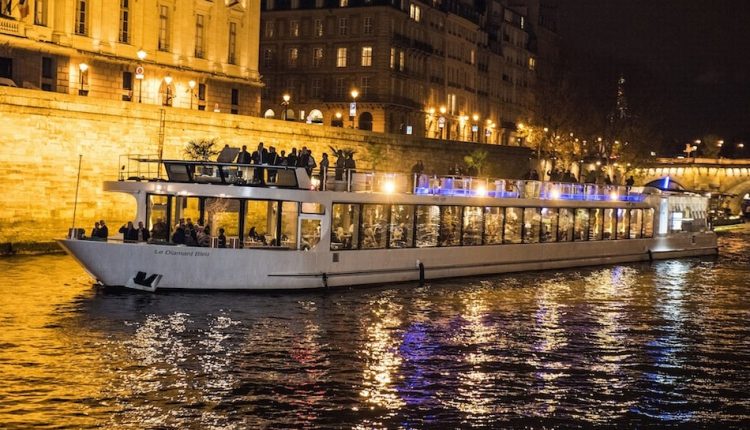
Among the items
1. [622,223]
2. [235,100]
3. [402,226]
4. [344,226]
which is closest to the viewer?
[344,226]

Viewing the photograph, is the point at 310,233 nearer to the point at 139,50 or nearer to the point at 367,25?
the point at 139,50

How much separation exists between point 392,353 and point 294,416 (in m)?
4.33

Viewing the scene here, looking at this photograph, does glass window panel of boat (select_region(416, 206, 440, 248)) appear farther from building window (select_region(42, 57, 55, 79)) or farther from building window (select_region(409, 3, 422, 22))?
building window (select_region(409, 3, 422, 22))

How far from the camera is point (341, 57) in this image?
70125 millimetres

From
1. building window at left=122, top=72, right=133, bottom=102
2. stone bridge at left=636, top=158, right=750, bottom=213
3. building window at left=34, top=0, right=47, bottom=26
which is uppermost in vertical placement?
building window at left=34, top=0, right=47, bottom=26

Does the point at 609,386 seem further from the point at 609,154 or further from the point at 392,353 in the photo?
the point at 609,154

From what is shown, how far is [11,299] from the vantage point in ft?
69.2

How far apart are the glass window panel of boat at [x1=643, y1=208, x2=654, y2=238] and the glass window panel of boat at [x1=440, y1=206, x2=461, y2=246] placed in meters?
11.4

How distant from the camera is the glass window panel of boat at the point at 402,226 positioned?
25.3m

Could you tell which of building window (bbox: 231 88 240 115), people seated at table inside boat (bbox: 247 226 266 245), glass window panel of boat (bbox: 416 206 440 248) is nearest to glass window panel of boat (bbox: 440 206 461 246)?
glass window panel of boat (bbox: 416 206 440 248)

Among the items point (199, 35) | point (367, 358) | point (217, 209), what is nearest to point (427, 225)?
point (217, 209)

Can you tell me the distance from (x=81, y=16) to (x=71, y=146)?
1210cm

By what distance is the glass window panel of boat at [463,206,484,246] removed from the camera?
91.7 ft

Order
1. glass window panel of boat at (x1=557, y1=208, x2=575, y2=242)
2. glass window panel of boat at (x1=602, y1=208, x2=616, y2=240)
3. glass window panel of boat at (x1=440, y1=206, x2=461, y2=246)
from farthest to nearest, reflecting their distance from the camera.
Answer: glass window panel of boat at (x1=602, y1=208, x2=616, y2=240)
glass window panel of boat at (x1=557, y1=208, x2=575, y2=242)
glass window panel of boat at (x1=440, y1=206, x2=461, y2=246)
